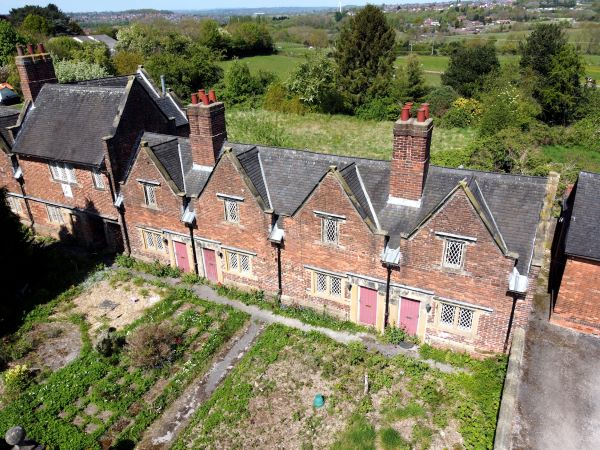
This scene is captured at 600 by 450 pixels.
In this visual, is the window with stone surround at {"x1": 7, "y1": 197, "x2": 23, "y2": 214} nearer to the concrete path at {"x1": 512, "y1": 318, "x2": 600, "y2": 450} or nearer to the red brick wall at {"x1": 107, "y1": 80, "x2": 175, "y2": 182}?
the red brick wall at {"x1": 107, "y1": 80, "x2": 175, "y2": 182}

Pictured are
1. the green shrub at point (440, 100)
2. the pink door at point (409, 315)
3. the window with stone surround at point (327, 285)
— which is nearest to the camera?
the pink door at point (409, 315)

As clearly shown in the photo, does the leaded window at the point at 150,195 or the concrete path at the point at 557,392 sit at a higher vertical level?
the leaded window at the point at 150,195

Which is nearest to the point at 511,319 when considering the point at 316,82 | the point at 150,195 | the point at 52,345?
the point at 150,195

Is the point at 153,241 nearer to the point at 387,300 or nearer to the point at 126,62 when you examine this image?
the point at 387,300

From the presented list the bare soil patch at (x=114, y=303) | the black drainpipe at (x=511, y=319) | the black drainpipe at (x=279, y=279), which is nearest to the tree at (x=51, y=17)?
the bare soil patch at (x=114, y=303)

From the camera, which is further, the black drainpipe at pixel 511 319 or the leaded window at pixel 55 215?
the leaded window at pixel 55 215

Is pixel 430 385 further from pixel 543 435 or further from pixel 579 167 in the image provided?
pixel 579 167

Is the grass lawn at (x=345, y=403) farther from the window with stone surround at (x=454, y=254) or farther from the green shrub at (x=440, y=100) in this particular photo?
the green shrub at (x=440, y=100)

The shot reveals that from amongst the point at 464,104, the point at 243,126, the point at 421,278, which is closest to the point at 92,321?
the point at 421,278
